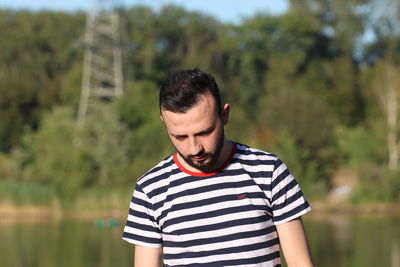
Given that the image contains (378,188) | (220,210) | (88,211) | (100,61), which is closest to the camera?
(220,210)

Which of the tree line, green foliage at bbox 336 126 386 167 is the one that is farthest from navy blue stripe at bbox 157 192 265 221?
green foliage at bbox 336 126 386 167

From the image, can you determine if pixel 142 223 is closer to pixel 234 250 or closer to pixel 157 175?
pixel 157 175

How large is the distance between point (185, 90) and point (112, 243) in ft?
70.4

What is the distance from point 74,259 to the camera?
20281 mm

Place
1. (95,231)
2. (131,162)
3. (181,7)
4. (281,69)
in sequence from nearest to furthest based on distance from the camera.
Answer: (95,231) → (131,162) → (281,69) → (181,7)

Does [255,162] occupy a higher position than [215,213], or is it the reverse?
[255,162]

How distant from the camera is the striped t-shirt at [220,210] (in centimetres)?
300

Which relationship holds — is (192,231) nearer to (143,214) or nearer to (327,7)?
(143,214)

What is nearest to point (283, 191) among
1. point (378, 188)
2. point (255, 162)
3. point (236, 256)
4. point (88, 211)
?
point (255, 162)

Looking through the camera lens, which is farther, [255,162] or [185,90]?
[255,162]

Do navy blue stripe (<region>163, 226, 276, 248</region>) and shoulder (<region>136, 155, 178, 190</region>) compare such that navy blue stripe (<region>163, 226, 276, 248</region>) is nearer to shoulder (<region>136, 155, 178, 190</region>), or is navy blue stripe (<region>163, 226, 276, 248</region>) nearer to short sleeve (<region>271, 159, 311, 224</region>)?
short sleeve (<region>271, 159, 311, 224</region>)

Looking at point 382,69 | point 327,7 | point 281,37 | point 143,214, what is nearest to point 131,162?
point 382,69

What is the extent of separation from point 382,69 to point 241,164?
4651cm

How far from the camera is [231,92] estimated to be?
55.4 meters
